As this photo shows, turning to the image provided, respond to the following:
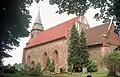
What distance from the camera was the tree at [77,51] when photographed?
3657cm

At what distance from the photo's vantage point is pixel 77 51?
37.3 metres

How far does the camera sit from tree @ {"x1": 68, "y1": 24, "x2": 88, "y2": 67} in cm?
3657

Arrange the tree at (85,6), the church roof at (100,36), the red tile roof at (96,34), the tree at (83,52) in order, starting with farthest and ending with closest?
1. the red tile roof at (96,34)
2. the church roof at (100,36)
3. the tree at (83,52)
4. the tree at (85,6)

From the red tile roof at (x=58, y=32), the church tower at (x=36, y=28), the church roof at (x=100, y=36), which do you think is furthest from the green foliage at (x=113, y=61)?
the church tower at (x=36, y=28)

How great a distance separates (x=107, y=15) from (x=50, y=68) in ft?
106

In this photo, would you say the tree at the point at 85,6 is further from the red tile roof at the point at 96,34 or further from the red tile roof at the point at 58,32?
the red tile roof at the point at 58,32

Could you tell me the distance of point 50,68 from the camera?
4241 cm

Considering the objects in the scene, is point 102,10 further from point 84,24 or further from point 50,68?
point 84,24

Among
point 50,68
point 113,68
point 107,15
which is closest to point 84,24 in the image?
point 50,68

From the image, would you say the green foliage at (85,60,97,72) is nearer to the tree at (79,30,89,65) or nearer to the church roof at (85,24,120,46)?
the tree at (79,30,89,65)

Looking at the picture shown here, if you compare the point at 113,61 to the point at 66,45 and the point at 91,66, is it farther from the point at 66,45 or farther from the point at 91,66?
the point at 66,45

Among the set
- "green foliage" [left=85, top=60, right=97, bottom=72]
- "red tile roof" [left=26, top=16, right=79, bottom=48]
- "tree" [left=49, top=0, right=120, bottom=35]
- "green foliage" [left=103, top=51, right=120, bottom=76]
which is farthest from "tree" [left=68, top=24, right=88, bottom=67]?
"tree" [left=49, top=0, right=120, bottom=35]

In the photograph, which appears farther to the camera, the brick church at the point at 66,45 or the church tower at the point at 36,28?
the church tower at the point at 36,28

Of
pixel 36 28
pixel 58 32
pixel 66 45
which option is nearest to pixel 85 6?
pixel 66 45
